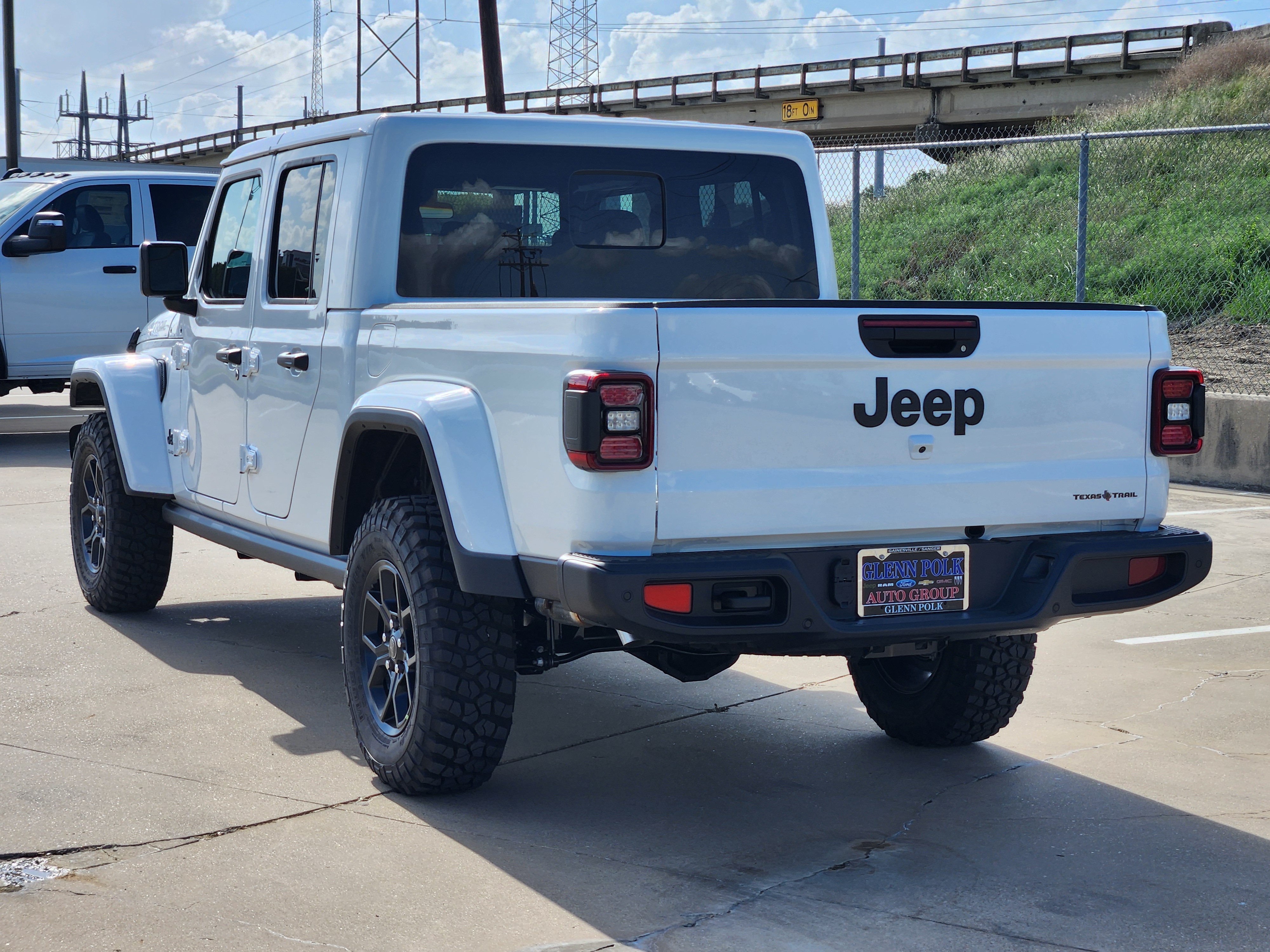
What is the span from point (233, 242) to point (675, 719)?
2655 millimetres

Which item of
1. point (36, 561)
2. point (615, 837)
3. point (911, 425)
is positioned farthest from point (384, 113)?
point (36, 561)

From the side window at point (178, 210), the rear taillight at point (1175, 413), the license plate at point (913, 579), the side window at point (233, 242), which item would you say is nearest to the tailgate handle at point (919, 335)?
the license plate at point (913, 579)

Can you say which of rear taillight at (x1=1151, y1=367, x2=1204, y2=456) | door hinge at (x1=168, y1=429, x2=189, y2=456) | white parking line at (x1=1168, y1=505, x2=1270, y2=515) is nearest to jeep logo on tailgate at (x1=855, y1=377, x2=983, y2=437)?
rear taillight at (x1=1151, y1=367, x2=1204, y2=456)

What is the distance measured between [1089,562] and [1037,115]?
43.3 meters

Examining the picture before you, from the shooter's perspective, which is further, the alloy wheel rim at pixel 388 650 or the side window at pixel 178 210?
the side window at pixel 178 210

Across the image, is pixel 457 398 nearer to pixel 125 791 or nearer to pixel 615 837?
pixel 615 837

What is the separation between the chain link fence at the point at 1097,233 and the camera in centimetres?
1462

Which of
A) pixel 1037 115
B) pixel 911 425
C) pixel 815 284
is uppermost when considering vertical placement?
pixel 1037 115

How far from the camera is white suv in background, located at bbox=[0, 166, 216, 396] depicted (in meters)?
13.2

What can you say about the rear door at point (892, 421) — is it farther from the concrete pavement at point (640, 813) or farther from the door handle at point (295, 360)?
the door handle at point (295, 360)

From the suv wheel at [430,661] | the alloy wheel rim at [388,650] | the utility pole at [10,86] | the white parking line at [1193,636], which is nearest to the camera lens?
the suv wheel at [430,661]

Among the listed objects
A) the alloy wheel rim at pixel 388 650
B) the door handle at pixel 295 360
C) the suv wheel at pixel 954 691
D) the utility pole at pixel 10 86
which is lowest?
the suv wheel at pixel 954 691

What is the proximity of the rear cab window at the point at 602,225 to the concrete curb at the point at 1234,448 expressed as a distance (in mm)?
6189

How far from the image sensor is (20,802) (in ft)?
14.0
